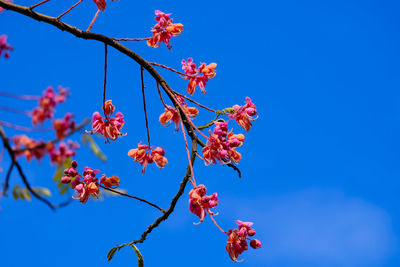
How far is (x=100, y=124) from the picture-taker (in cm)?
285

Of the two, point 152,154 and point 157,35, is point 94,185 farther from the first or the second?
point 157,35

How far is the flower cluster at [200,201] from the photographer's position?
2.25 metres

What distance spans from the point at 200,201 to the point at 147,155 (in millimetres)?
595

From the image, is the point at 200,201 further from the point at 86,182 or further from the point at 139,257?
the point at 86,182

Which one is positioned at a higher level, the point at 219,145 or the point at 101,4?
the point at 101,4

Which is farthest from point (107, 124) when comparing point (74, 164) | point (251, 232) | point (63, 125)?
point (63, 125)

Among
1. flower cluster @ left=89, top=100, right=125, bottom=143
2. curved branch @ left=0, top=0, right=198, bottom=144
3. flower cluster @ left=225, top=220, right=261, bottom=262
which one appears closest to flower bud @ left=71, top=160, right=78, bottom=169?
flower cluster @ left=89, top=100, right=125, bottom=143

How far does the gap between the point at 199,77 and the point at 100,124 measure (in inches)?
25.6

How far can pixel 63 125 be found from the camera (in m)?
1.61

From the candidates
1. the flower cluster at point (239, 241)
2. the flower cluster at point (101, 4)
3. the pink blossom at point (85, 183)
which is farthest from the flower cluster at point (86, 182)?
the flower cluster at point (101, 4)

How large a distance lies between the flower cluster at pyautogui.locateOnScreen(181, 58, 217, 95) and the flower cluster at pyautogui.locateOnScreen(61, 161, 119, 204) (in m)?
0.70

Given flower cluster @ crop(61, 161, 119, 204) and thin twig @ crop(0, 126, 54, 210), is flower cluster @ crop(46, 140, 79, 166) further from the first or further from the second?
flower cluster @ crop(61, 161, 119, 204)

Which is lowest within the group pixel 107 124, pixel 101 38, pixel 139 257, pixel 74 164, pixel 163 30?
pixel 139 257

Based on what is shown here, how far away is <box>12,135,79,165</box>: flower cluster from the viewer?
1.66m
